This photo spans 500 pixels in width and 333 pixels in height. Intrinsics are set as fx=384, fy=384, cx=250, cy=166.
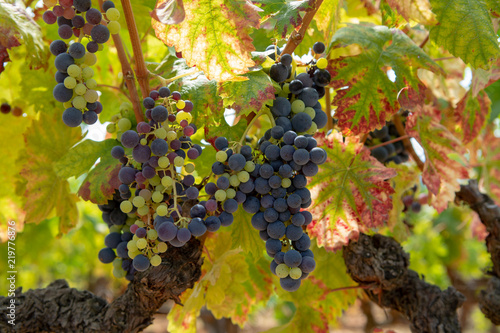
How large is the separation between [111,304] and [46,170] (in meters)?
0.40

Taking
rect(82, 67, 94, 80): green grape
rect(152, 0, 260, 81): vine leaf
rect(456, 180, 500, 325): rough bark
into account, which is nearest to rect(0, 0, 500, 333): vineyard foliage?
rect(152, 0, 260, 81): vine leaf

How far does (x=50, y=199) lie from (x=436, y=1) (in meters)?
1.06

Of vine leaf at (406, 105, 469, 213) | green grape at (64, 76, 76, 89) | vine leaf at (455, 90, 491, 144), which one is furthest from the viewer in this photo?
vine leaf at (455, 90, 491, 144)

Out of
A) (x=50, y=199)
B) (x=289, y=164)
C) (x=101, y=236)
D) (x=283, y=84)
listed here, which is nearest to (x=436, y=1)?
(x=283, y=84)

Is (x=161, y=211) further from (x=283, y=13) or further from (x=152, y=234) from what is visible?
(x=283, y=13)

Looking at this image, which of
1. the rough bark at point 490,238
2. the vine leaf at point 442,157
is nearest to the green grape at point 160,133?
the vine leaf at point 442,157

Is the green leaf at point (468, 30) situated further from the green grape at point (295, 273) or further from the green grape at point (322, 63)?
the green grape at point (295, 273)

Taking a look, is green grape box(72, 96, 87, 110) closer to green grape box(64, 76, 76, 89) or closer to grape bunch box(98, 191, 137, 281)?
green grape box(64, 76, 76, 89)

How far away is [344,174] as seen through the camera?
95cm

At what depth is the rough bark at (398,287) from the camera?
1099 mm

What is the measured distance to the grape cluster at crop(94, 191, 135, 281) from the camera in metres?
0.88

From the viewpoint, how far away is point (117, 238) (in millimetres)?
902

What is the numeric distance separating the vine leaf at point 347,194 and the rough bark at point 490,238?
0.69 meters

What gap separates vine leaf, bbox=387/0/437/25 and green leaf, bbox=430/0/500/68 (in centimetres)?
9
